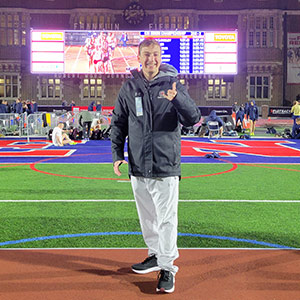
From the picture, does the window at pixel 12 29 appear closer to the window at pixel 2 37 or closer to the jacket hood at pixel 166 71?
the window at pixel 2 37

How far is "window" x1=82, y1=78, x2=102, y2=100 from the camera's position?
42438 millimetres

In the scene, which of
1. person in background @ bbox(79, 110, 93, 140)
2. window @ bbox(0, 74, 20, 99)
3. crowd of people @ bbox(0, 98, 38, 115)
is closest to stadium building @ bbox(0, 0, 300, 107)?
window @ bbox(0, 74, 20, 99)

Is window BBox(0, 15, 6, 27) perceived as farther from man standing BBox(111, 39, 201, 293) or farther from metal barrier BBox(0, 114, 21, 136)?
man standing BBox(111, 39, 201, 293)

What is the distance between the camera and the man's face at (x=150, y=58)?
406cm

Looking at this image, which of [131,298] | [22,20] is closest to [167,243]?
[131,298]

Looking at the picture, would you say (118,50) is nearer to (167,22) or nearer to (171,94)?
(167,22)

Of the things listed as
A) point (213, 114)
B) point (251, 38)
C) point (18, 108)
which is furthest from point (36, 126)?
point (251, 38)

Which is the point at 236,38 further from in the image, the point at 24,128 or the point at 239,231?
the point at 239,231

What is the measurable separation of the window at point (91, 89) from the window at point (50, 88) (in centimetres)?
201

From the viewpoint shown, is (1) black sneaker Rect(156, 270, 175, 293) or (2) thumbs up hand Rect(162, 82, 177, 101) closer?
(2) thumbs up hand Rect(162, 82, 177, 101)

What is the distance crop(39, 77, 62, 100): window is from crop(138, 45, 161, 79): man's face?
39122 mm

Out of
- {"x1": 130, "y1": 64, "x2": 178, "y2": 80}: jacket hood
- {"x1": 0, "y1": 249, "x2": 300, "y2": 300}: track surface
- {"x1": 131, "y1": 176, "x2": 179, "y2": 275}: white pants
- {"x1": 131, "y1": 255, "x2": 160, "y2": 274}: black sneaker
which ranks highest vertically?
{"x1": 130, "y1": 64, "x2": 178, "y2": 80}: jacket hood

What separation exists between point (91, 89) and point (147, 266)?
128ft

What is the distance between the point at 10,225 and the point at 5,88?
1482 inches
